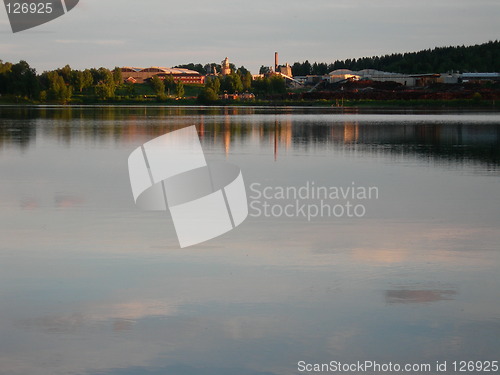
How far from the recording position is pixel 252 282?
845 cm

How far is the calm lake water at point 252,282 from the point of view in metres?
6.32

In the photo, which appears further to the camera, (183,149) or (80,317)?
(183,149)

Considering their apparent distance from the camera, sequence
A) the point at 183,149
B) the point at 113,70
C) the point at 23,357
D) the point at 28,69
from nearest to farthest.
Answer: the point at 23,357 → the point at 183,149 → the point at 28,69 → the point at 113,70

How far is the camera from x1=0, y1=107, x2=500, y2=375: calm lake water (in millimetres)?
6316

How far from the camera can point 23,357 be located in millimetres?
6168

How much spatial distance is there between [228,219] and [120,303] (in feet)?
16.5

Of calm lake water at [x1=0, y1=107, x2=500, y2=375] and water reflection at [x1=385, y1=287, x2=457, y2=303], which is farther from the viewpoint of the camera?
water reflection at [x1=385, y1=287, x2=457, y2=303]

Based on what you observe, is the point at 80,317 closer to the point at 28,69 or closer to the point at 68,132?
the point at 68,132

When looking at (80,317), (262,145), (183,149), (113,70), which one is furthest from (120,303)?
(113,70)

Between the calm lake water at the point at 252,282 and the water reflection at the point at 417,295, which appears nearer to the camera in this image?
the calm lake water at the point at 252,282

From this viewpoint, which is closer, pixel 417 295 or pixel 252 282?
pixel 417 295

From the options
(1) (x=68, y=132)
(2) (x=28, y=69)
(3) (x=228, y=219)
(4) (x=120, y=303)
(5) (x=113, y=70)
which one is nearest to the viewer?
(4) (x=120, y=303)

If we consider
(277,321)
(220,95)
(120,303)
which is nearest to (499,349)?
(277,321)

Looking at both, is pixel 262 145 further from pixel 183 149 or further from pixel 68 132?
pixel 68 132
